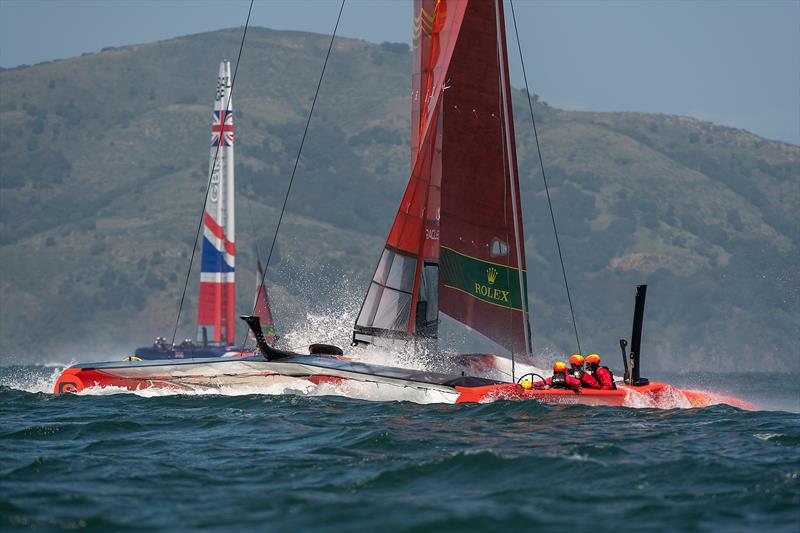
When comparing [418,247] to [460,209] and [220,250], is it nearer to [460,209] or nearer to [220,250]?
[460,209]

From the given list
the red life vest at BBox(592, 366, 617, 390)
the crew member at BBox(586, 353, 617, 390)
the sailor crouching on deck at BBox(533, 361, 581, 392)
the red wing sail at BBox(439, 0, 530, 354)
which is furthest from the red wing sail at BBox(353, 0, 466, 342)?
the red life vest at BBox(592, 366, 617, 390)

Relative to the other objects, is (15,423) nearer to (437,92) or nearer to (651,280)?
(437,92)

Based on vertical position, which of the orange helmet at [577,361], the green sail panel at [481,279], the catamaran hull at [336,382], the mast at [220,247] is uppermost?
the mast at [220,247]

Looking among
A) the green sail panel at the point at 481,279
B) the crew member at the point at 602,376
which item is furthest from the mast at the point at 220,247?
the crew member at the point at 602,376

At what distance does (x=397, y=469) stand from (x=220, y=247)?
41288 millimetres

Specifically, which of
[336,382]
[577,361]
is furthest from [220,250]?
[577,361]

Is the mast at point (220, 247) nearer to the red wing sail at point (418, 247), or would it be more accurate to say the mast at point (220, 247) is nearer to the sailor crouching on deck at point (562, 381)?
the red wing sail at point (418, 247)

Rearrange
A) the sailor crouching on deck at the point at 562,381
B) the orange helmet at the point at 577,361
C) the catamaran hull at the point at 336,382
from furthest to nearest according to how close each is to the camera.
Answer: the orange helmet at the point at 577,361, the sailor crouching on deck at the point at 562,381, the catamaran hull at the point at 336,382

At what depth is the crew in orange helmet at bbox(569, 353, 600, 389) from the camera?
69.4 feet

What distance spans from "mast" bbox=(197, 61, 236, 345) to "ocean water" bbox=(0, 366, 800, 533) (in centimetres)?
3336

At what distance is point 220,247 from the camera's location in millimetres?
54188

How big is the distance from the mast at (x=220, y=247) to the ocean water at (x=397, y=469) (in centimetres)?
3336

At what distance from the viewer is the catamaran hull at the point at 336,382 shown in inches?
811

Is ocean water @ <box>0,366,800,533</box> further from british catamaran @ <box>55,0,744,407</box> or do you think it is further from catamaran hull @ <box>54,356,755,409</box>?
british catamaran @ <box>55,0,744,407</box>
